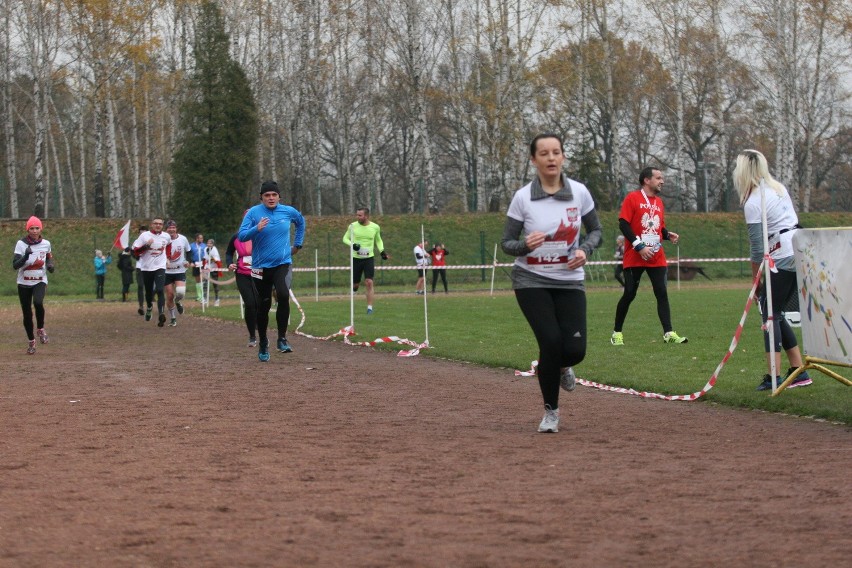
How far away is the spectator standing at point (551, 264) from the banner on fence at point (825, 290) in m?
1.96

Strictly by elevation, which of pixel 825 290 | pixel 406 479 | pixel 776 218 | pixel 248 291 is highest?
pixel 776 218

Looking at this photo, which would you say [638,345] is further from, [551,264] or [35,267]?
[35,267]

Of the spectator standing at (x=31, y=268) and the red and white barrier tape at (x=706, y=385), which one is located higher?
the spectator standing at (x=31, y=268)

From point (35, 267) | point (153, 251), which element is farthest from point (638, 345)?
point (153, 251)

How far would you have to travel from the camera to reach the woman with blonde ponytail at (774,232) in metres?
9.81

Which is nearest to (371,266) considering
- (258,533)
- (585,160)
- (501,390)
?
(501,390)

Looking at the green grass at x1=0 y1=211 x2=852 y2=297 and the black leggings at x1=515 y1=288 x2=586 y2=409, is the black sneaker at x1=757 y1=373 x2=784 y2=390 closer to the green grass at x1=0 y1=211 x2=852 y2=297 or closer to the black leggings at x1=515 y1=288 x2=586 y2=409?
the black leggings at x1=515 y1=288 x2=586 y2=409

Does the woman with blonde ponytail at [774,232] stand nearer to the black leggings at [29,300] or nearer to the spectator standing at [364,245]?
the black leggings at [29,300]

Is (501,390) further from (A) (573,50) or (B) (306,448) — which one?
(A) (573,50)

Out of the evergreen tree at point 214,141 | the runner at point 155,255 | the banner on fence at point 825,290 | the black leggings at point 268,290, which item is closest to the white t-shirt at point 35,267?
the black leggings at point 268,290

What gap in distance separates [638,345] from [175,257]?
11.9 meters

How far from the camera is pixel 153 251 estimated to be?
22188mm

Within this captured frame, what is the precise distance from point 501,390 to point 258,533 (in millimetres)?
5996

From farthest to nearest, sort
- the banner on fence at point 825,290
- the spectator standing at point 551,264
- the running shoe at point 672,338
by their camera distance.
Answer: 1. the running shoe at point 672,338
2. the banner on fence at point 825,290
3. the spectator standing at point 551,264
